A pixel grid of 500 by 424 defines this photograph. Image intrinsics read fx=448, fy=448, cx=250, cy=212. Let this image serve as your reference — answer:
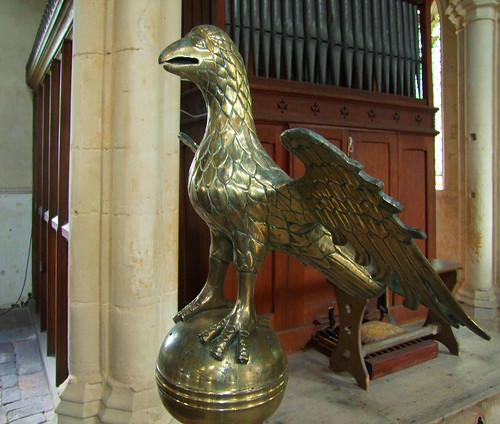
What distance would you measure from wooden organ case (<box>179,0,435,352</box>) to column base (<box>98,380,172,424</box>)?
0.79 metres

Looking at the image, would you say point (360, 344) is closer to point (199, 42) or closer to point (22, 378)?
point (199, 42)

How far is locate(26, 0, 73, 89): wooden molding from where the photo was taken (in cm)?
260

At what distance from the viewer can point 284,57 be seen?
2861mm

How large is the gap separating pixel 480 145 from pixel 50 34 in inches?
133

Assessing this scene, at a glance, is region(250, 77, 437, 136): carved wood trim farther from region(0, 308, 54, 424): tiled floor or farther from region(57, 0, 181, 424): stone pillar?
region(0, 308, 54, 424): tiled floor

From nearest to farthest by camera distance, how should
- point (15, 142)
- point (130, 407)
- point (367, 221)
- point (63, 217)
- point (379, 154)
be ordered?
point (367, 221), point (130, 407), point (63, 217), point (379, 154), point (15, 142)

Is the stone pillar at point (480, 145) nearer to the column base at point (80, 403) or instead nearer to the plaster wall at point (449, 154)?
the plaster wall at point (449, 154)

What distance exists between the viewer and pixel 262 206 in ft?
3.00

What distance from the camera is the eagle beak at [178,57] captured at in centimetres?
89

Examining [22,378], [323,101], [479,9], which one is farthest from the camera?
[479,9]

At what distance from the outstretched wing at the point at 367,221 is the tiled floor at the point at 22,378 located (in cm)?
235

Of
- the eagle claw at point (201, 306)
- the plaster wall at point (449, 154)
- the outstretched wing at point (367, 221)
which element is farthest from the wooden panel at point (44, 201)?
the plaster wall at point (449, 154)

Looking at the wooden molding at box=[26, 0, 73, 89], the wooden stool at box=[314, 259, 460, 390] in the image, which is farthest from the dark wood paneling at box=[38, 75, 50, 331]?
the wooden stool at box=[314, 259, 460, 390]

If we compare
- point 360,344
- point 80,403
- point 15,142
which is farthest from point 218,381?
point 15,142
